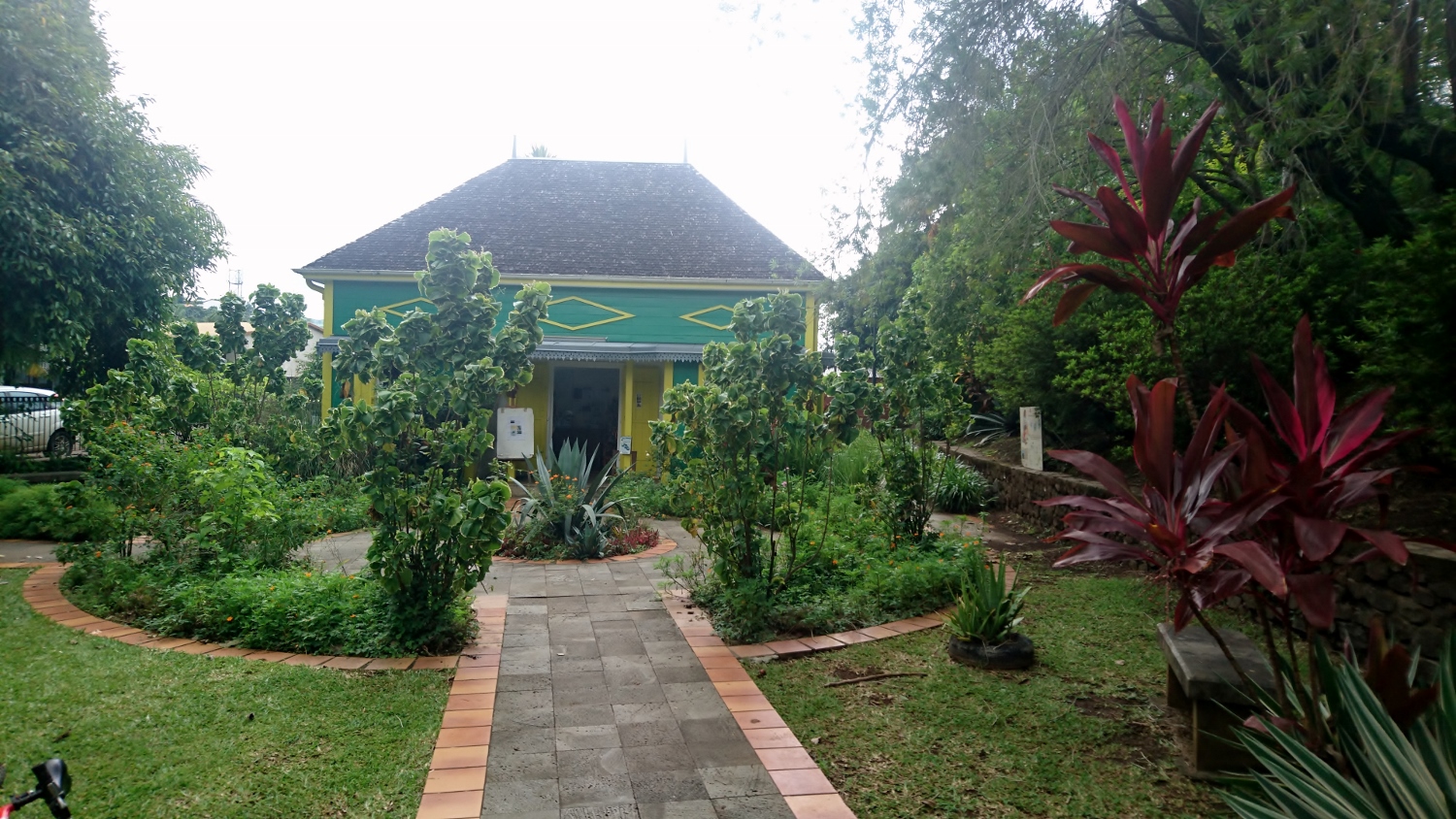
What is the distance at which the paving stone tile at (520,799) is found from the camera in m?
2.83

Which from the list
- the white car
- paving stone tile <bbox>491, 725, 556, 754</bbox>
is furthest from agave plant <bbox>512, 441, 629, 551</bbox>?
the white car

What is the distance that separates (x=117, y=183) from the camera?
1014 cm

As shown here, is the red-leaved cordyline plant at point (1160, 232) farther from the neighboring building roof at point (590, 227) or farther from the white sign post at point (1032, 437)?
the neighboring building roof at point (590, 227)

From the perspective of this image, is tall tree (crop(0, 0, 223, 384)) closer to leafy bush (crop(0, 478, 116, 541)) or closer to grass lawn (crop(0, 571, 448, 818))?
leafy bush (crop(0, 478, 116, 541))

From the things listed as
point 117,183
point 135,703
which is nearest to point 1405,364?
point 135,703

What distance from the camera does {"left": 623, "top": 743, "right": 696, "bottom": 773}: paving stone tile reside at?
3.20 m

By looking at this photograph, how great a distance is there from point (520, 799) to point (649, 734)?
2.41ft

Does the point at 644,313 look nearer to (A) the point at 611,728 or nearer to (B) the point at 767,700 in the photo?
(B) the point at 767,700

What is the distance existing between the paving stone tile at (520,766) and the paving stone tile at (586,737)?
102mm

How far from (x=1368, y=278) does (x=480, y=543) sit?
6.10m

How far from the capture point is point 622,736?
3.52 m

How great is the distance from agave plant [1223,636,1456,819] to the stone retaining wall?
4.88 metres

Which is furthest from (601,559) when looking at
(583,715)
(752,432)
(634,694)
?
(583,715)

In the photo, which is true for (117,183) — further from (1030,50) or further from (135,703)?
(1030,50)
